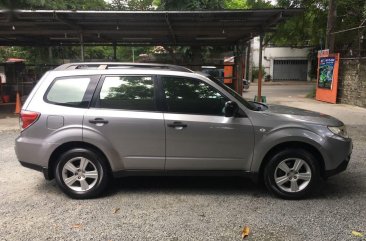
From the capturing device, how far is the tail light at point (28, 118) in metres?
4.89

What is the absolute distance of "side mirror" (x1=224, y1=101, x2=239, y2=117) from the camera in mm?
4777

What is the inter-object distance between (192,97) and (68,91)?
1668mm

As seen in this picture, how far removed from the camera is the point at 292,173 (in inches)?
191

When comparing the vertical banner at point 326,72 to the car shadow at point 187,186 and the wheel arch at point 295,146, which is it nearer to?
the car shadow at point 187,186

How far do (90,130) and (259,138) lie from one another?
7.17ft

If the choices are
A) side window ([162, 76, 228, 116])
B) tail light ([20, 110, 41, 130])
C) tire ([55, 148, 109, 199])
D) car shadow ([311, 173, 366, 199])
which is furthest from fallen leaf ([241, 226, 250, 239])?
tail light ([20, 110, 41, 130])

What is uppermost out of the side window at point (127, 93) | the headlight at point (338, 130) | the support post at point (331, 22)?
the support post at point (331, 22)

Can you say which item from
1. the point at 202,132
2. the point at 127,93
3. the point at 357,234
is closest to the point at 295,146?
the point at 202,132

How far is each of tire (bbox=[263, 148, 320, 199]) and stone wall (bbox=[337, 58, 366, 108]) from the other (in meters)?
11.6

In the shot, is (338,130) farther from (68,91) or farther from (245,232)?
(68,91)

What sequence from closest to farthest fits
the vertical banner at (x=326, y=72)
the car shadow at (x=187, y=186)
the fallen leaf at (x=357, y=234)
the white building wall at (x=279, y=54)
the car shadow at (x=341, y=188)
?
1. the fallen leaf at (x=357, y=234)
2. the car shadow at (x=341, y=188)
3. the car shadow at (x=187, y=186)
4. the vertical banner at (x=326, y=72)
5. the white building wall at (x=279, y=54)

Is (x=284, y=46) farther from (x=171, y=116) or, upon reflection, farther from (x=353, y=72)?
(x=171, y=116)

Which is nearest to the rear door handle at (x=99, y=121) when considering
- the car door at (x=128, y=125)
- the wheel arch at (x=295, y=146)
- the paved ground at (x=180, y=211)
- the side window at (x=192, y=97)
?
the car door at (x=128, y=125)

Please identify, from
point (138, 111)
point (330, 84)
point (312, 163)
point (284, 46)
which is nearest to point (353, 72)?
point (330, 84)
